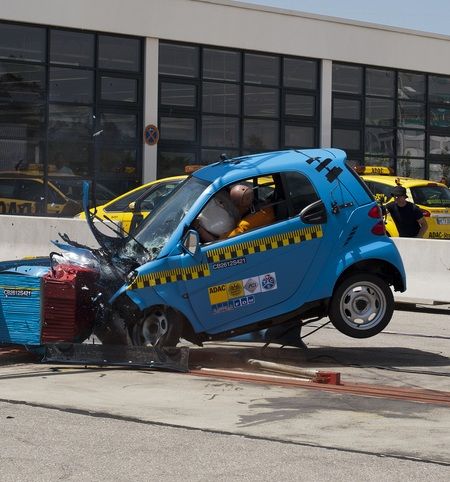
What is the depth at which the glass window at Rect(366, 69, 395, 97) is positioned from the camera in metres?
31.9

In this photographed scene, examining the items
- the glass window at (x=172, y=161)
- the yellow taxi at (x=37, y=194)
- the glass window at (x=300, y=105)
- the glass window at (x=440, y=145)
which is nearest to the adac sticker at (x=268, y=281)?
the yellow taxi at (x=37, y=194)

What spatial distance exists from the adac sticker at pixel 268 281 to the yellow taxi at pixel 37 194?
15927 millimetres

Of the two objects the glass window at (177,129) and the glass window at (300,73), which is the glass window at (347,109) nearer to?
the glass window at (300,73)

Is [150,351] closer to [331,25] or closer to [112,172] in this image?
[112,172]

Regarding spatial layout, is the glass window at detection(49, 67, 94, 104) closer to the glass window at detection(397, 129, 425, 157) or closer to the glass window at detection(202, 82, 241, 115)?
the glass window at detection(202, 82, 241, 115)

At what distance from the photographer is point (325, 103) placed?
3083 cm

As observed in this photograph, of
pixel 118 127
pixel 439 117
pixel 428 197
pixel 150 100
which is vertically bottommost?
pixel 428 197

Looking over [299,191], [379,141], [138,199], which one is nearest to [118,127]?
[379,141]

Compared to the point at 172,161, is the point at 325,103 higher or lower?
higher

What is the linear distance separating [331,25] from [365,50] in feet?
4.55

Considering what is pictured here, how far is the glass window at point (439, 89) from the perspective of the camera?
3331 cm

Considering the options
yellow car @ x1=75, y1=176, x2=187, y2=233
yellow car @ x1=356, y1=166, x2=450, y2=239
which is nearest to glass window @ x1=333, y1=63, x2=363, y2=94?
yellow car @ x1=356, y1=166, x2=450, y2=239

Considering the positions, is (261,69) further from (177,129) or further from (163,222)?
(163,222)

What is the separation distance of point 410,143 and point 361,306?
2287 cm
